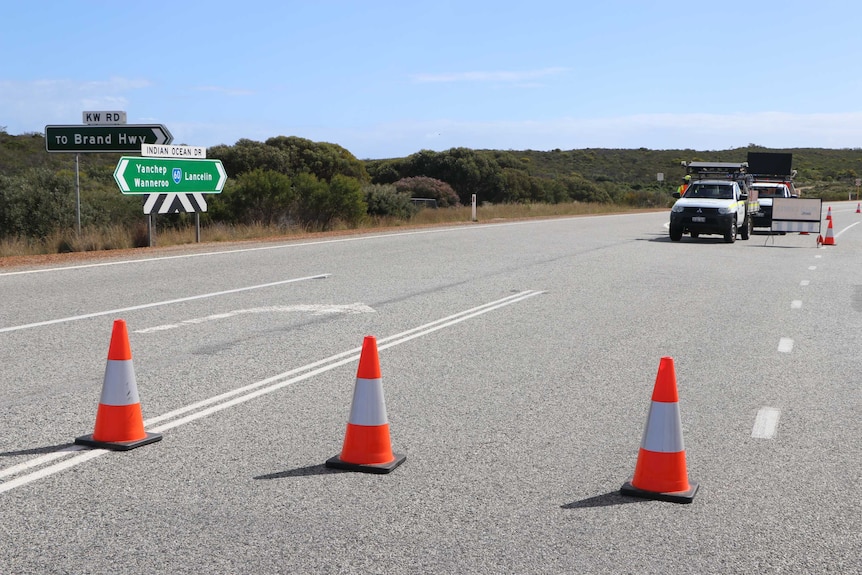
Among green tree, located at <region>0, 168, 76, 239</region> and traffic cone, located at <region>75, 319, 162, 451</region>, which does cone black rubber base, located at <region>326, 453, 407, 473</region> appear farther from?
green tree, located at <region>0, 168, 76, 239</region>

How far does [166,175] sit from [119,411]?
1603 centimetres

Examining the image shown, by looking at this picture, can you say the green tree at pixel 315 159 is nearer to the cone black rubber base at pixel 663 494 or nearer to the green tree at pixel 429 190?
the green tree at pixel 429 190

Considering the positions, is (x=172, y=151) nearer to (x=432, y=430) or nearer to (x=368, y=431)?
(x=432, y=430)

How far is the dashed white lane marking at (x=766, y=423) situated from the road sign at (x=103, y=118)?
16891 millimetres

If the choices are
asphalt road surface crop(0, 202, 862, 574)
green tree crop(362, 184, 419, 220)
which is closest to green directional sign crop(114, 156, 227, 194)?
asphalt road surface crop(0, 202, 862, 574)

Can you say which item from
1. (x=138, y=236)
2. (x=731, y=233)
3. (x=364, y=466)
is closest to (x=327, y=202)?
(x=138, y=236)

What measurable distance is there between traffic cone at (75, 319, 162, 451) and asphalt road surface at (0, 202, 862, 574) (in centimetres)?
9

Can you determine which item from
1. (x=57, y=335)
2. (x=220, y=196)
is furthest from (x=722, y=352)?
(x=220, y=196)

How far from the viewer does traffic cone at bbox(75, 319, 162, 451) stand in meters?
5.62

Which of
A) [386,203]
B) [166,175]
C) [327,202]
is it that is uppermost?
[166,175]

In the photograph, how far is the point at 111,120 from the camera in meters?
20.7

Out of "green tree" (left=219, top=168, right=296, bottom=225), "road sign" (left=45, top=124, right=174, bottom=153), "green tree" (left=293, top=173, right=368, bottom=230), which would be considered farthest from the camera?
"green tree" (left=293, top=173, right=368, bottom=230)

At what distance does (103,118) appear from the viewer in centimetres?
2067

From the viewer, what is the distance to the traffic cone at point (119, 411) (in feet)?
18.5
